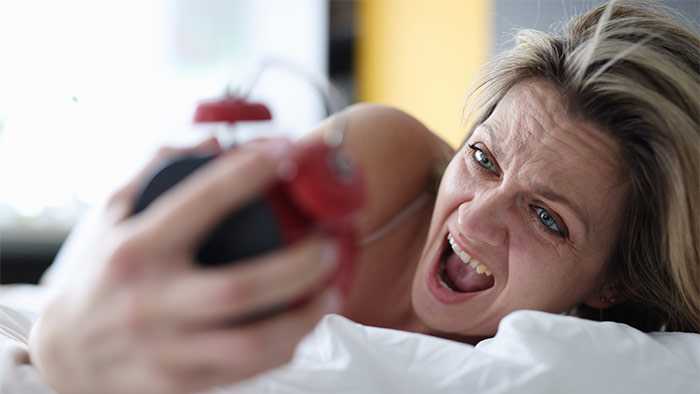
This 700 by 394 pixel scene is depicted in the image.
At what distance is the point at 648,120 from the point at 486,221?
0.29 meters

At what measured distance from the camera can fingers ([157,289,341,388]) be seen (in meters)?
0.52

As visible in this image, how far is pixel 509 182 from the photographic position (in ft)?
4.09

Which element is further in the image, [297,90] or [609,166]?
[297,90]

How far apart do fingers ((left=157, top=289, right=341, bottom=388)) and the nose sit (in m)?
0.72

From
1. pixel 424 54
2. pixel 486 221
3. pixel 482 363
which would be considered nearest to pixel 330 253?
pixel 482 363

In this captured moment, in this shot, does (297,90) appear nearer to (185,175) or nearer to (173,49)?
(173,49)

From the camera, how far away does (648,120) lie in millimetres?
1244

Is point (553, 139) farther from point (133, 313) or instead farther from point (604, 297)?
point (133, 313)

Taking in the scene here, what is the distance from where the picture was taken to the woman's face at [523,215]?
1.24 meters

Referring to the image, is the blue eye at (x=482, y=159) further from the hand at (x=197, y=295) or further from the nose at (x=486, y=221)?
the hand at (x=197, y=295)

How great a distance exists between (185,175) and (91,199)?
9.00 feet

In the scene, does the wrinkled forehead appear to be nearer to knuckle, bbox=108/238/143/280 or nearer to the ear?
the ear

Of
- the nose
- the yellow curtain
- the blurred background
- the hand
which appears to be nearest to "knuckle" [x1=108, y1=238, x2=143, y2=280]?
the hand

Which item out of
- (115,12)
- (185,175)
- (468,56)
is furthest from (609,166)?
(115,12)
